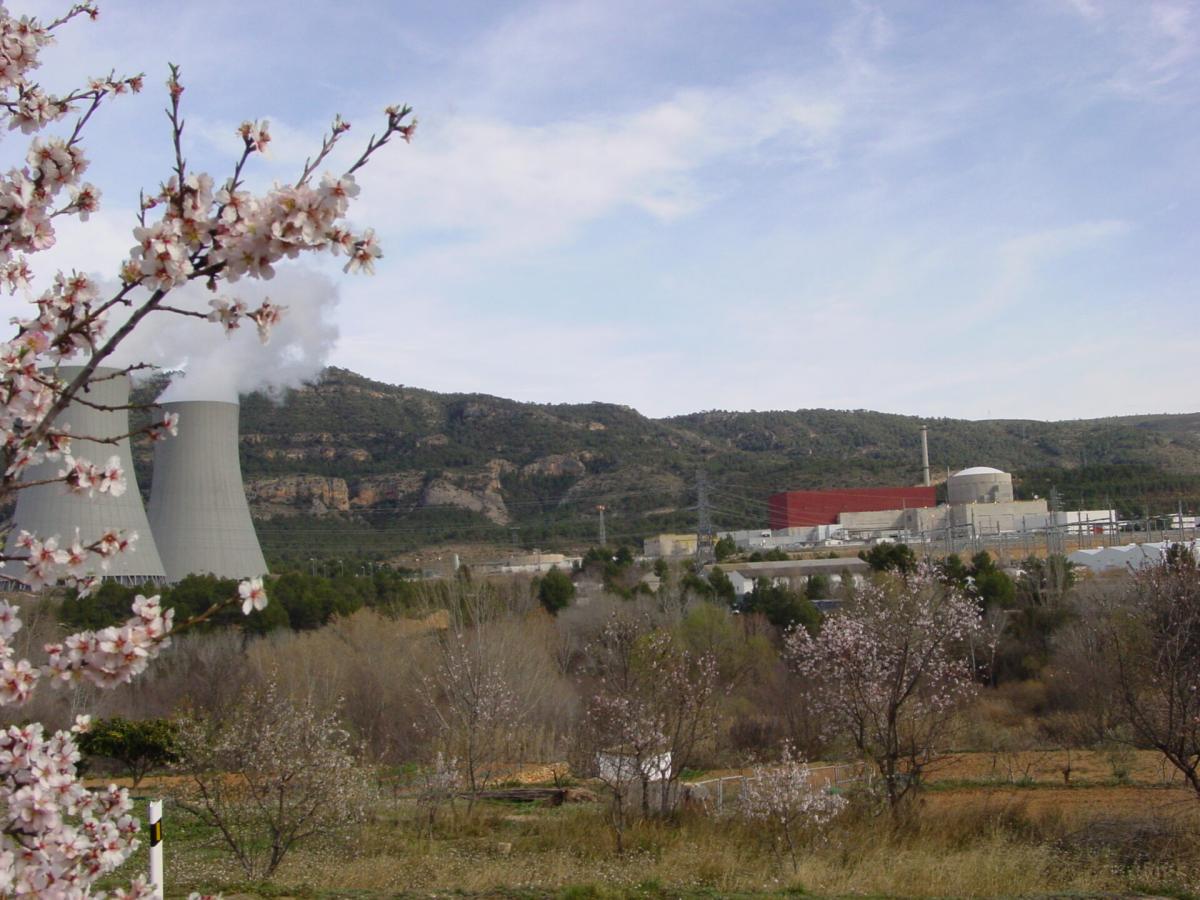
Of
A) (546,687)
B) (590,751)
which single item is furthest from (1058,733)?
(590,751)

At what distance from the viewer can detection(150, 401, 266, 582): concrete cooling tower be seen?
26.6 meters

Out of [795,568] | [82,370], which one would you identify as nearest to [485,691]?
[82,370]

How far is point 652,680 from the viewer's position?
39.9 feet

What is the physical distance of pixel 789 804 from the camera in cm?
1012

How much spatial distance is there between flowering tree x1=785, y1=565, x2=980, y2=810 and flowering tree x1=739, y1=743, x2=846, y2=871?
121 centimetres

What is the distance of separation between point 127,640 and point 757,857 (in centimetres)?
876

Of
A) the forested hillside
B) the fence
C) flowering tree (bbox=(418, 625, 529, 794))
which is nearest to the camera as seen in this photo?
the fence

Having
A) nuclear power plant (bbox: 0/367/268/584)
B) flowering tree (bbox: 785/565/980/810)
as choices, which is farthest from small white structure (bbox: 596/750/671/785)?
nuclear power plant (bbox: 0/367/268/584)

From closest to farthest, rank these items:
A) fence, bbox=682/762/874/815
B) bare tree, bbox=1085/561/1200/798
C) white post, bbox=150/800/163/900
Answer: white post, bbox=150/800/163/900, bare tree, bbox=1085/561/1200/798, fence, bbox=682/762/874/815

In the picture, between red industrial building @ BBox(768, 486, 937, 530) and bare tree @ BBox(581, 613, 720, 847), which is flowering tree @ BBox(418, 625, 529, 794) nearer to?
bare tree @ BBox(581, 613, 720, 847)

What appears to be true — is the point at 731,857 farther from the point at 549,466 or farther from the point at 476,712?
the point at 549,466

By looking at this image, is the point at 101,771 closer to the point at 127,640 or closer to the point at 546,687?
the point at 546,687

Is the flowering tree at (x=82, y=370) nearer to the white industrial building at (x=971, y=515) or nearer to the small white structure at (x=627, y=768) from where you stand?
the small white structure at (x=627, y=768)

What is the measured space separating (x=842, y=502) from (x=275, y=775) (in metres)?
49.9
